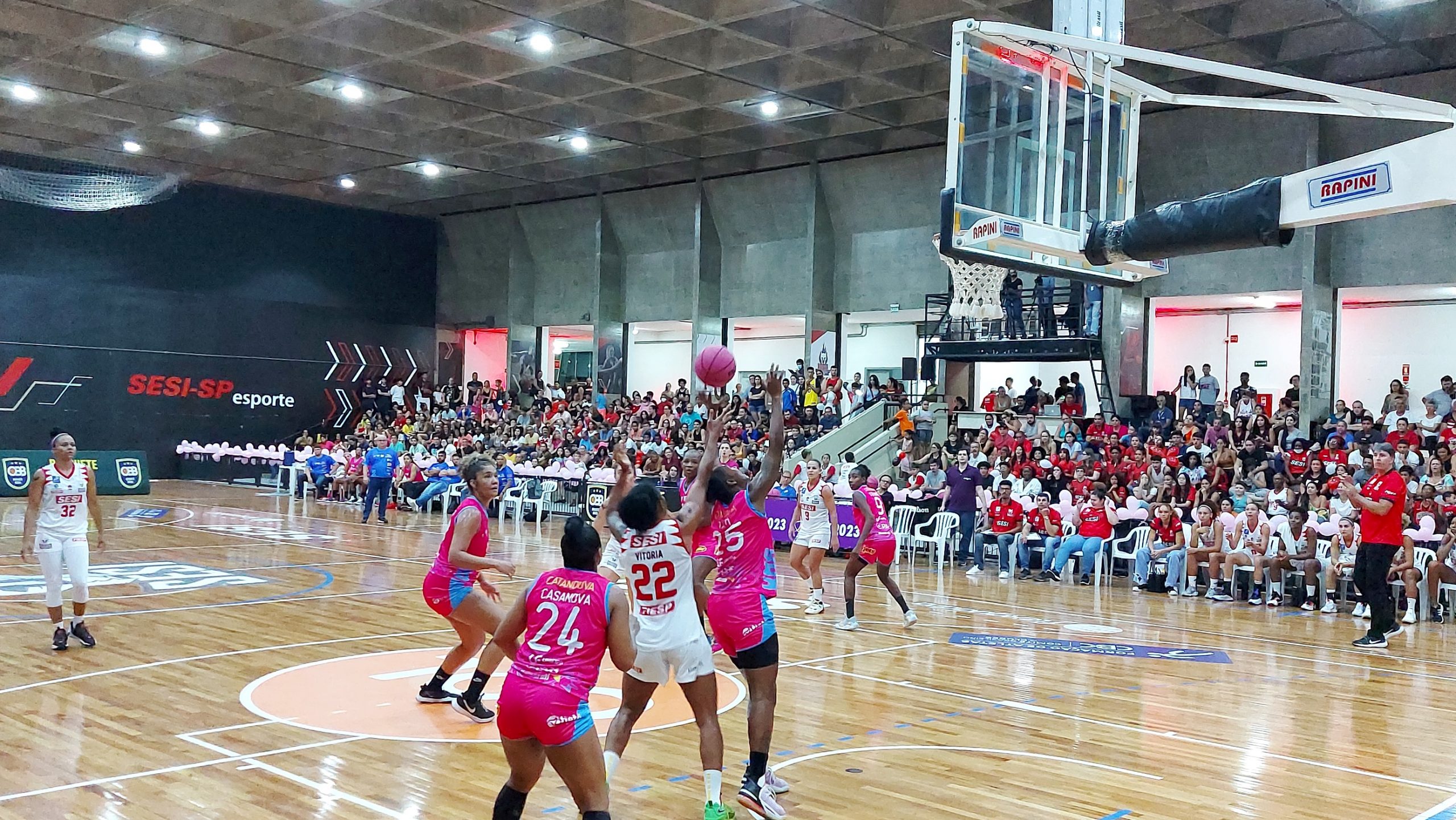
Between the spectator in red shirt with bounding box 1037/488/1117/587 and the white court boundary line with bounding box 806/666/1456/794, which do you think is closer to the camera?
the white court boundary line with bounding box 806/666/1456/794

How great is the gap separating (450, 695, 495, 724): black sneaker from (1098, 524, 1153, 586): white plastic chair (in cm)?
1066

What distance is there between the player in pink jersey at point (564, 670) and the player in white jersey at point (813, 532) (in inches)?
285

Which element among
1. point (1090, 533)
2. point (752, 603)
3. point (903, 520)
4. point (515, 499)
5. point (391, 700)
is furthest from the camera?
point (515, 499)

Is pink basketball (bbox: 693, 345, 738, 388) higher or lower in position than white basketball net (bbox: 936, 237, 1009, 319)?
lower

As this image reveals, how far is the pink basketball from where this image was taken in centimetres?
720

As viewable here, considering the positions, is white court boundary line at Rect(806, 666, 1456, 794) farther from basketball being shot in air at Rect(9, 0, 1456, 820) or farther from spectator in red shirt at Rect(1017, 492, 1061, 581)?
spectator in red shirt at Rect(1017, 492, 1061, 581)

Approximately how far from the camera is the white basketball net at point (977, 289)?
18812 mm

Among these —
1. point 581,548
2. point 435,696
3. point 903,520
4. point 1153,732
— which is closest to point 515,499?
point 903,520

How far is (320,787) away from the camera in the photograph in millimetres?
5816

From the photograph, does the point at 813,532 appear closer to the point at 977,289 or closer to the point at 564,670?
the point at 564,670

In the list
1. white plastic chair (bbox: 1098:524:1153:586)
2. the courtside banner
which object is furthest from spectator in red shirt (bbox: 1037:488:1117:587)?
the courtside banner

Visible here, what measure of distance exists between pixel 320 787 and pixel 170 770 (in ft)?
2.84

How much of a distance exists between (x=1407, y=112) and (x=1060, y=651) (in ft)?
18.9

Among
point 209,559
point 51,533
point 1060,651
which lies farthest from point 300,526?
point 1060,651
